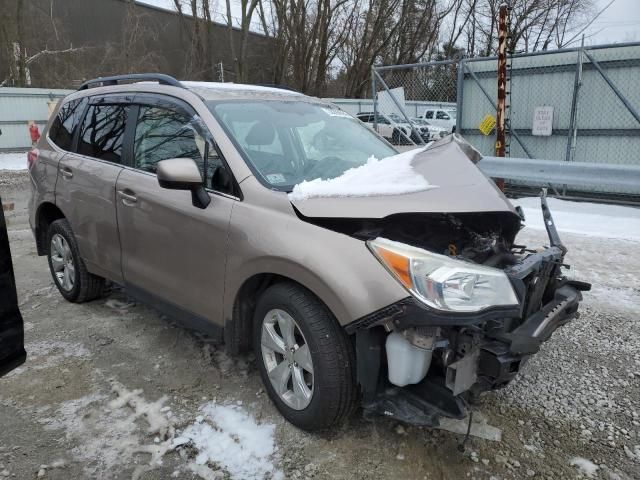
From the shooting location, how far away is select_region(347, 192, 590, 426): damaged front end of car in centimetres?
223

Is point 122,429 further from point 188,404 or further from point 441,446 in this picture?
point 441,446

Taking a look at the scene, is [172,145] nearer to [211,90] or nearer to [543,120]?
[211,90]

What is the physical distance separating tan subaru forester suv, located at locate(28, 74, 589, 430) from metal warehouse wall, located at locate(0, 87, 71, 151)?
17129 millimetres

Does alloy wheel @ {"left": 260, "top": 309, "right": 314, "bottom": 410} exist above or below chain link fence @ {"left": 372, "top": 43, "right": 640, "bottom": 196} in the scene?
below

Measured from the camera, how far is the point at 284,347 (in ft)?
9.00

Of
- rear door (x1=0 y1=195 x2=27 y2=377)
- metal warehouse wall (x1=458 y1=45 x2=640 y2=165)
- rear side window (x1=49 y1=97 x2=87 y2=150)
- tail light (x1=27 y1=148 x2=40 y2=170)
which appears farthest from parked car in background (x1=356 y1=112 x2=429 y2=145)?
rear door (x1=0 y1=195 x2=27 y2=377)

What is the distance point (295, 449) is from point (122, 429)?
955 millimetres

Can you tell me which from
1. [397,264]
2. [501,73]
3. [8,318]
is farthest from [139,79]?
[501,73]

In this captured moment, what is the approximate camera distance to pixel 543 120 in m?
8.74

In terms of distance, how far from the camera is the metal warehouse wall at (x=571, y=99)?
26.5 ft

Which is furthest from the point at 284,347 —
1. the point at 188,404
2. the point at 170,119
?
the point at 170,119

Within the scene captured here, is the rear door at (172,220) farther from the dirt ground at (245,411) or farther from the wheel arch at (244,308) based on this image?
the dirt ground at (245,411)

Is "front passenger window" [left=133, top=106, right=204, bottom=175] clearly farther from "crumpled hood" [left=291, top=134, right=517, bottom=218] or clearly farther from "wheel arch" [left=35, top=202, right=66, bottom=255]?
"wheel arch" [left=35, top=202, right=66, bottom=255]

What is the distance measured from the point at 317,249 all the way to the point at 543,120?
7.60m
